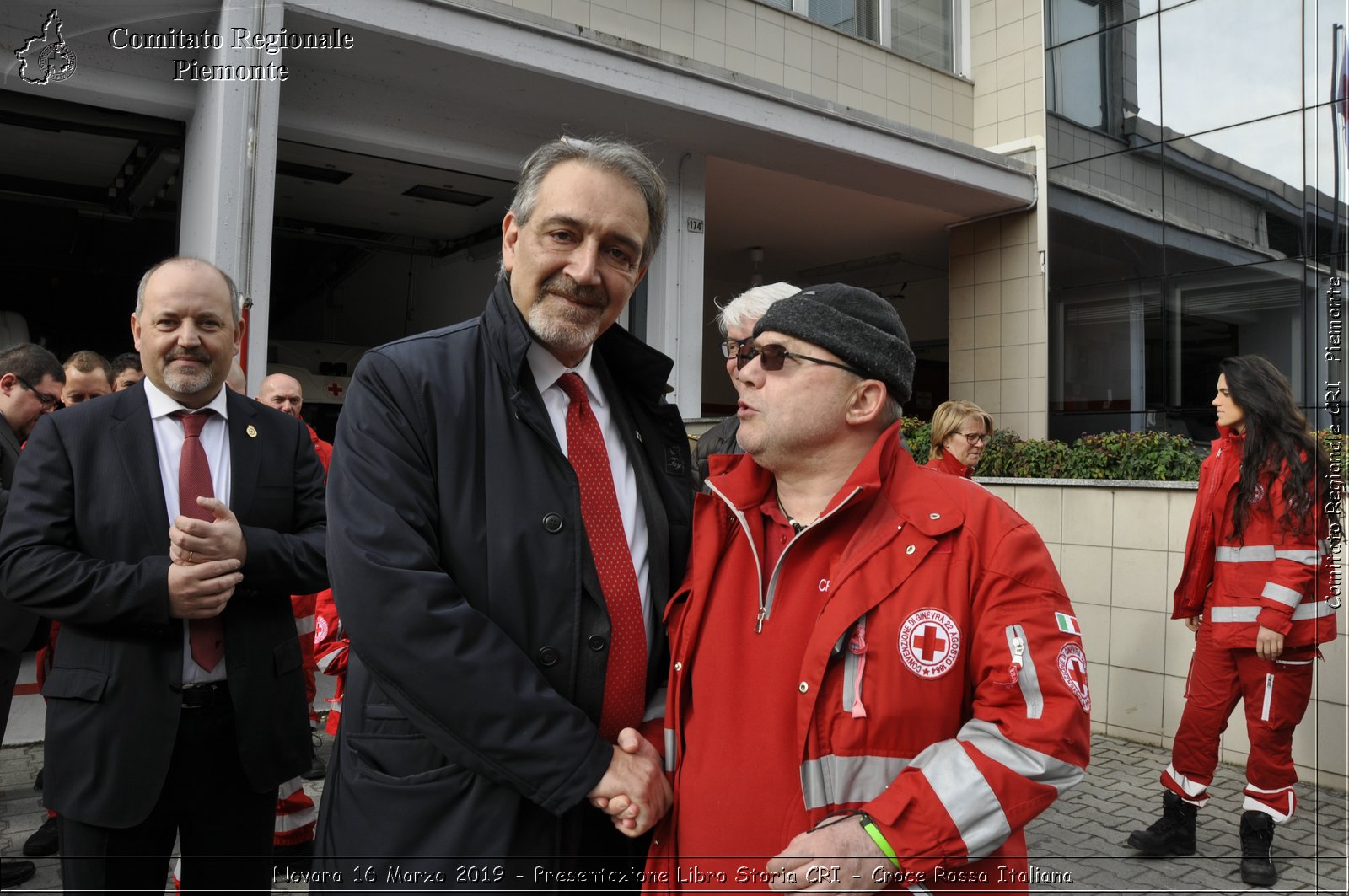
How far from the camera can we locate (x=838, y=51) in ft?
37.6

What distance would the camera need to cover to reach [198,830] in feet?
8.52

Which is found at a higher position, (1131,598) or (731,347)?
(731,347)

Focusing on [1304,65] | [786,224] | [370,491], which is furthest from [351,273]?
[370,491]

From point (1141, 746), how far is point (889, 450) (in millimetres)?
5502

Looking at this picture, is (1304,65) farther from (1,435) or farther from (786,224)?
(1,435)

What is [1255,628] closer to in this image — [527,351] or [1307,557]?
[1307,557]

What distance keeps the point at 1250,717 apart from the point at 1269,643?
15.7 inches

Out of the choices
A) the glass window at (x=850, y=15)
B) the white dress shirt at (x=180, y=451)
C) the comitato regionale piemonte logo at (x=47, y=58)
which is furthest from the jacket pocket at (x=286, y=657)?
the glass window at (x=850, y=15)

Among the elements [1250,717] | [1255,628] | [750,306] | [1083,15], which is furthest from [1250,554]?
[1083,15]

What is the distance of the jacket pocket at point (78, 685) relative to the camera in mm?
2459

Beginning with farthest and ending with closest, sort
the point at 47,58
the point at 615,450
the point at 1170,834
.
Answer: the point at 47,58, the point at 1170,834, the point at 615,450

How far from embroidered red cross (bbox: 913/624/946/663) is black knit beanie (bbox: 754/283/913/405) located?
575 mm

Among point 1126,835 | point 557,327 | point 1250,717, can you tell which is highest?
point 557,327

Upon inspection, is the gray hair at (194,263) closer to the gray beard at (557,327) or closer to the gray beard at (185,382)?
the gray beard at (185,382)
